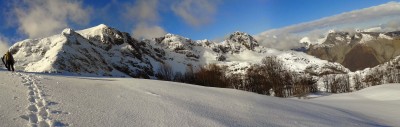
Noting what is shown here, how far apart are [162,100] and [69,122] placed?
711 centimetres

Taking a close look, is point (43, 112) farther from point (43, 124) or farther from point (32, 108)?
point (43, 124)

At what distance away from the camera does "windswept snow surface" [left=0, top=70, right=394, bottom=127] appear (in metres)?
15.8

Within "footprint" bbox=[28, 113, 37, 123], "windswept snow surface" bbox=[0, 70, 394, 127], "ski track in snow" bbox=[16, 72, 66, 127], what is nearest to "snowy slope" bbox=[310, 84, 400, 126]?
"windswept snow surface" bbox=[0, 70, 394, 127]

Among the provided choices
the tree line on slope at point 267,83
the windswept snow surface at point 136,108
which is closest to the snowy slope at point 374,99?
the windswept snow surface at point 136,108

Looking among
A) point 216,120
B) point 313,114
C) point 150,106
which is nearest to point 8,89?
point 150,106

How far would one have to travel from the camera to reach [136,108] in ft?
61.6

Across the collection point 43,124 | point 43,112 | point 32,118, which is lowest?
point 43,124

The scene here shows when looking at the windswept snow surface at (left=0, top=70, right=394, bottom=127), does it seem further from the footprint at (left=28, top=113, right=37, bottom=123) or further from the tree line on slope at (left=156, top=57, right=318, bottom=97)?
the tree line on slope at (left=156, top=57, right=318, bottom=97)

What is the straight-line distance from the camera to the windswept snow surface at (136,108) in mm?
15773

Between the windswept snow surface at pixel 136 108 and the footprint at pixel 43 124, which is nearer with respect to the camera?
the footprint at pixel 43 124

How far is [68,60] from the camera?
173m

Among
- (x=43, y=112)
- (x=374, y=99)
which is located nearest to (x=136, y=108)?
(x=43, y=112)

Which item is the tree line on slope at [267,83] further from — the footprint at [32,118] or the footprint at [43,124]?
the footprint at [43,124]

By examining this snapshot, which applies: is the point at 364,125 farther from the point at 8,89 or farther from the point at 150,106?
the point at 8,89
